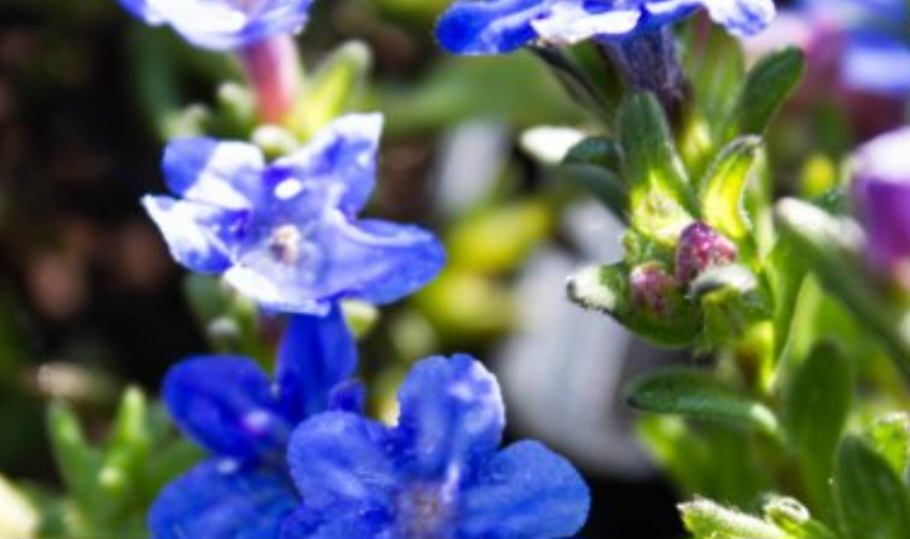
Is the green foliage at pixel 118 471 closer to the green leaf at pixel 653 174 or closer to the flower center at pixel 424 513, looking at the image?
the flower center at pixel 424 513

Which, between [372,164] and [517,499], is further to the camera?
[372,164]

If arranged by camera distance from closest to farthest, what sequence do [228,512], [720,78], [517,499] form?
[517,499], [228,512], [720,78]

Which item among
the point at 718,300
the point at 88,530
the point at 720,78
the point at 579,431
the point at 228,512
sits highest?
the point at 720,78

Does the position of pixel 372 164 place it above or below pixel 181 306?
above

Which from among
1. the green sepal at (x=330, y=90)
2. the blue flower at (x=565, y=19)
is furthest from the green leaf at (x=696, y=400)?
the green sepal at (x=330, y=90)

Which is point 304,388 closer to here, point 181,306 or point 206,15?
point 206,15

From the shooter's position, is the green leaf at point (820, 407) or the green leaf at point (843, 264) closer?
the green leaf at point (843, 264)

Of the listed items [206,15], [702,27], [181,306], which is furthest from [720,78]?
[181,306]

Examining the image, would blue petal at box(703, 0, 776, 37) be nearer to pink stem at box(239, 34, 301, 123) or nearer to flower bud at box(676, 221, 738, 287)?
flower bud at box(676, 221, 738, 287)
